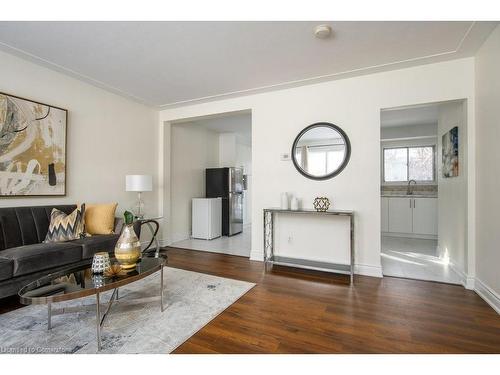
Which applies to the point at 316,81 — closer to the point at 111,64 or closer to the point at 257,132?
the point at 257,132

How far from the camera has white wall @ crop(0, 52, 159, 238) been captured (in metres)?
2.79

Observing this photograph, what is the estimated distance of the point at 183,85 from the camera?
348 cm

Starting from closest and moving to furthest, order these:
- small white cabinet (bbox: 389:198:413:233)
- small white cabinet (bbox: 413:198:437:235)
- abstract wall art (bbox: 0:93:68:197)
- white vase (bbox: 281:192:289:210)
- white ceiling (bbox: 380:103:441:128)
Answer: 1. abstract wall art (bbox: 0:93:68:197)
2. white vase (bbox: 281:192:289:210)
3. white ceiling (bbox: 380:103:441:128)
4. small white cabinet (bbox: 413:198:437:235)
5. small white cabinet (bbox: 389:198:413:233)

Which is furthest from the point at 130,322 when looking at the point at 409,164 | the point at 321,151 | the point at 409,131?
the point at 409,131

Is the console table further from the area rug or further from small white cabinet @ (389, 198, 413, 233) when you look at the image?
small white cabinet @ (389, 198, 413, 233)

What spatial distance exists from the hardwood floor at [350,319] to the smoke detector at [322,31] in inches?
97.5

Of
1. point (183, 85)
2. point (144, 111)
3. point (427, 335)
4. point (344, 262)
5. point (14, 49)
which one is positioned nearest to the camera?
point (427, 335)

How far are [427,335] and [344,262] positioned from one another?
1480 mm

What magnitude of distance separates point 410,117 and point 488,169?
10.2ft

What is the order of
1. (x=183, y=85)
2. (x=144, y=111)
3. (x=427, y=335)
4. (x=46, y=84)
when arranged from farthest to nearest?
1. (x=144, y=111)
2. (x=183, y=85)
3. (x=46, y=84)
4. (x=427, y=335)

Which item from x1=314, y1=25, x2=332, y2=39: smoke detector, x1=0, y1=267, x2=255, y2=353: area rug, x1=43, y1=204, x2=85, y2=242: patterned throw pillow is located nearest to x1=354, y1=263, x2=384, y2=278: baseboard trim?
x1=0, y1=267, x2=255, y2=353: area rug

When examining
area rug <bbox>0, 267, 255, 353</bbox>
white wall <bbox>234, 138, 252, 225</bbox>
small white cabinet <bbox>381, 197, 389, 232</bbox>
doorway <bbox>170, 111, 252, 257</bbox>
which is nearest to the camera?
area rug <bbox>0, 267, 255, 353</bbox>

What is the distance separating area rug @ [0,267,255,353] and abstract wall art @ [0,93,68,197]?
1379mm
